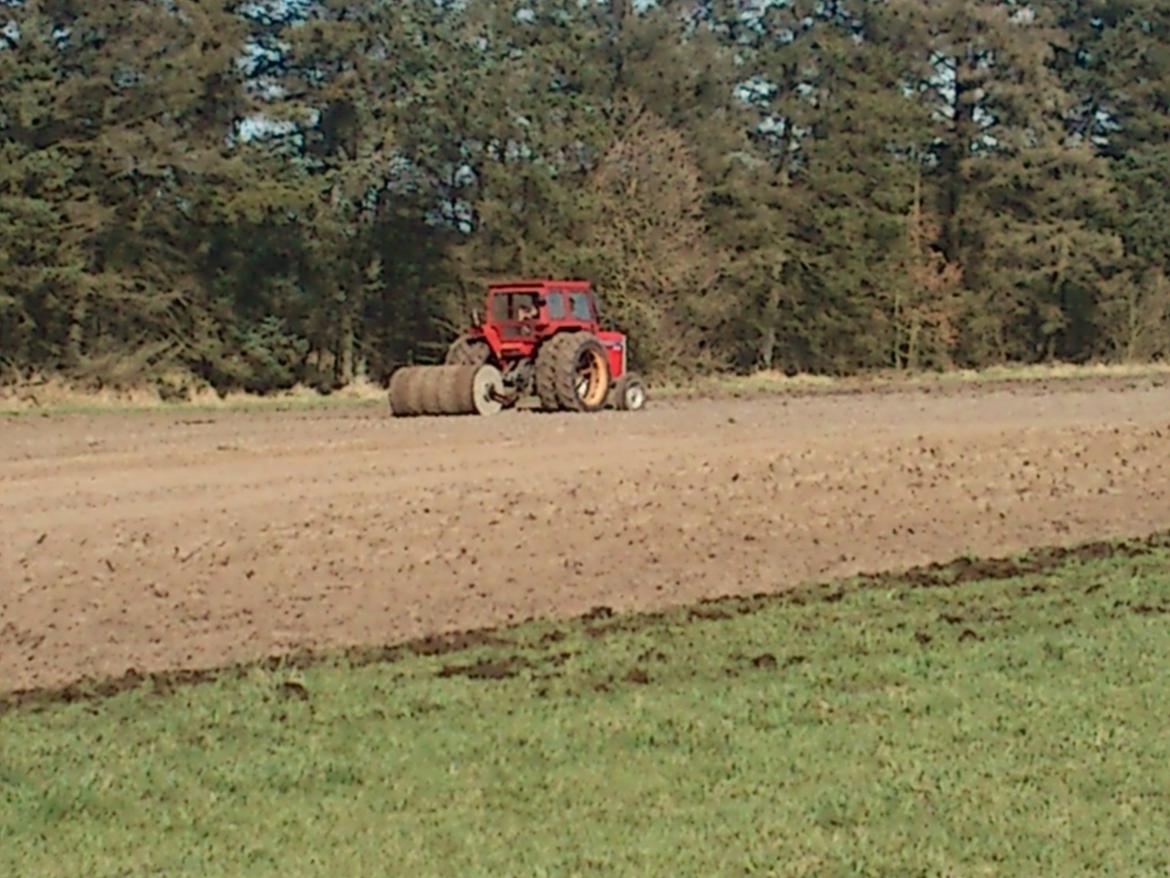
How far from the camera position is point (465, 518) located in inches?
687

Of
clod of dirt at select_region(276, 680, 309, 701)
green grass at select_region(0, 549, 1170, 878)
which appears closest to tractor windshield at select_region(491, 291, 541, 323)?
green grass at select_region(0, 549, 1170, 878)

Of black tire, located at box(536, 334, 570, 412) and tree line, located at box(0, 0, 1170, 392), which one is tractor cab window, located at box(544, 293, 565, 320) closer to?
black tire, located at box(536, 334, 570, 412)

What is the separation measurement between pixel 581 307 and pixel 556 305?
746 millimetres

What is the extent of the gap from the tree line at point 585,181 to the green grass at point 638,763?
115ft

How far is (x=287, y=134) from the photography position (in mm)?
51281

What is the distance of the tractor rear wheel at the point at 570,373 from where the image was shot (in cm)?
2922

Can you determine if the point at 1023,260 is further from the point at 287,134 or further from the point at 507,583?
the point at 507,583

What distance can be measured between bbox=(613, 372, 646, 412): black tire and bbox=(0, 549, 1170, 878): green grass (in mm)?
18767

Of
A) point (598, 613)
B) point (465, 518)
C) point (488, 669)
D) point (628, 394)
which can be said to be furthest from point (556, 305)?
point (488, 669)

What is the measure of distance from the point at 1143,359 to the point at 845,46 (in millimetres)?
14075

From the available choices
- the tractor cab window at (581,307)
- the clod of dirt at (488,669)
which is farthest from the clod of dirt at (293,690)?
the tractor cab window at (581,307)

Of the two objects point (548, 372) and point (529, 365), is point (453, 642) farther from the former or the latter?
point (529, 365)

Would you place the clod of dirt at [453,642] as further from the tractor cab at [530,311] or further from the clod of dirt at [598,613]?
the tractor cab at [530,311]

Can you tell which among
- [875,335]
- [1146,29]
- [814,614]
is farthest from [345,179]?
[814,614]
